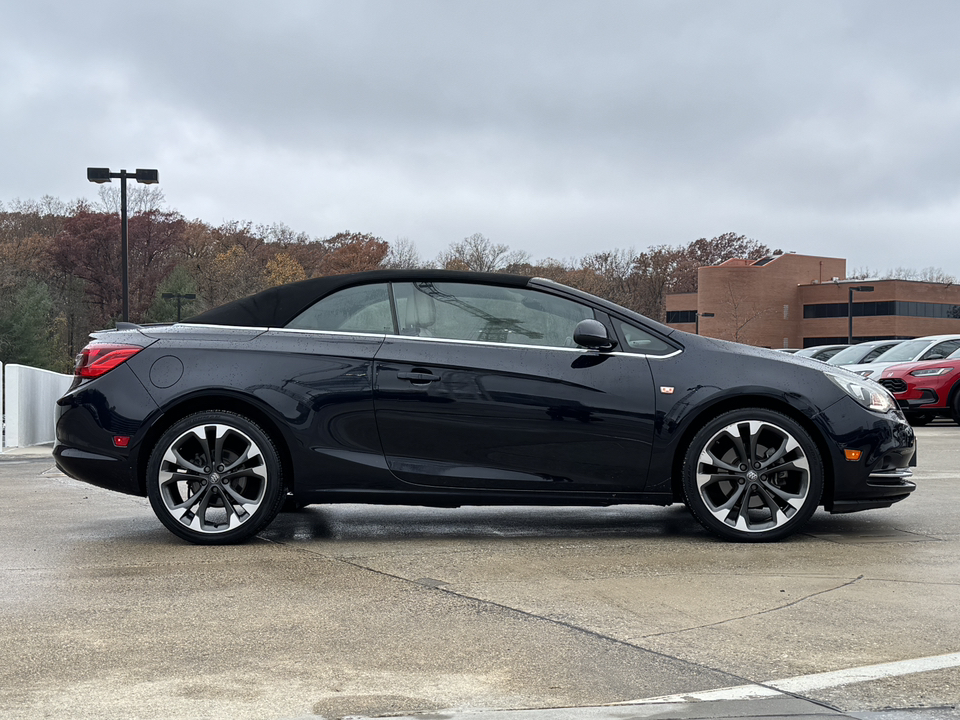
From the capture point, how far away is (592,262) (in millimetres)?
81062

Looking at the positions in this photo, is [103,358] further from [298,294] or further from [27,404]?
[27,404]

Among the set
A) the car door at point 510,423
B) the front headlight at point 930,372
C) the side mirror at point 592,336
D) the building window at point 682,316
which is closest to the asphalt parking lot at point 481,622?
the car door at point 510,423

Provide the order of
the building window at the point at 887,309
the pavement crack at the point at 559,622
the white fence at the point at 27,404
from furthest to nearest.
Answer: the building window at the point at 887,309 → the white fence at the point at 27,404 → the pavement crack at the point at 559,622

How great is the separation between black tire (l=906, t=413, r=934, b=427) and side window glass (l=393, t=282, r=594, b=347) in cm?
1438

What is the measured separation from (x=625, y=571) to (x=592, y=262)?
76.6m

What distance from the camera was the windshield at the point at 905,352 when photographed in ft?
65.1

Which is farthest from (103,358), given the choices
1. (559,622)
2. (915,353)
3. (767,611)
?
(915,353)

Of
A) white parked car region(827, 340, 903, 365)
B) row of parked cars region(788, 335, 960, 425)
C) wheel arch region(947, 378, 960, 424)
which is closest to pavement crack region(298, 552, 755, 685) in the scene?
row of parked cars region(788, 335, 960, 425)

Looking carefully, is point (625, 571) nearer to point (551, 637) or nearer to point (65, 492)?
point (551, 637)

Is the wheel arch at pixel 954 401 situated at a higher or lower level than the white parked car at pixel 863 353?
lower

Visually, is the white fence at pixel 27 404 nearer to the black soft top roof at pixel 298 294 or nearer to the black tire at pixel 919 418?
the black soft top roof at pixel 298 294

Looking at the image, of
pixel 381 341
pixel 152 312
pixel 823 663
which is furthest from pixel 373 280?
pixel 152 312

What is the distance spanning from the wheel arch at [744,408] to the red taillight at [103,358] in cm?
306

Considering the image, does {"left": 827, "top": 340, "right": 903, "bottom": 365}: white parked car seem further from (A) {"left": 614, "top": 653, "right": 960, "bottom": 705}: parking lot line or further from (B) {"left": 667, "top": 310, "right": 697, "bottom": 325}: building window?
(B) {"left": 667, "top": 310, "right": 697, "bottom": 325}: building window
